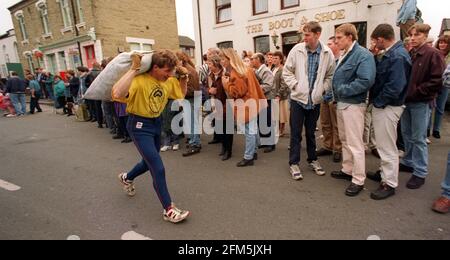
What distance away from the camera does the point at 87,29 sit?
18.4 meters

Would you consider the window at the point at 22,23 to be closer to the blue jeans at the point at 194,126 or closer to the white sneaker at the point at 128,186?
the blue jeans at the point at 194,126

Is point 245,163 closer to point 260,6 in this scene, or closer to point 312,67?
point 312,67

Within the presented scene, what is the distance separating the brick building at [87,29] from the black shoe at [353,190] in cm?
1793

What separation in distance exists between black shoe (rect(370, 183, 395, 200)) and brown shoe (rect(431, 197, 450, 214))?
45cm

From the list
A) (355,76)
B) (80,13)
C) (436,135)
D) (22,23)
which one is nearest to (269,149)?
(355,76)

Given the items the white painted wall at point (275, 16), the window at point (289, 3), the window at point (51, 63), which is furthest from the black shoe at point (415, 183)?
the window at point (51, 63)

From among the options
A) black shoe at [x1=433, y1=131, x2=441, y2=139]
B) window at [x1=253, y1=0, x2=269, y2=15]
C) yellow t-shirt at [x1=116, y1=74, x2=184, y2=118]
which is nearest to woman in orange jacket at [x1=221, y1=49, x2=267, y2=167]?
yellow t-shirt at [x1=116, y1=74, x2=184, y2=118]

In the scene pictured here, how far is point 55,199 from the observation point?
3830 mm

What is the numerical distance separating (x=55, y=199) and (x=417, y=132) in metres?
4.84

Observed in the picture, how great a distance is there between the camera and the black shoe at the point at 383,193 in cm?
340

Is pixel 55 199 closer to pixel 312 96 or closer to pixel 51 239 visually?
pixel 51 239

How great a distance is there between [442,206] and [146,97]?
132 inches

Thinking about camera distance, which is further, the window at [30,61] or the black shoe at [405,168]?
the window at [30,61]
